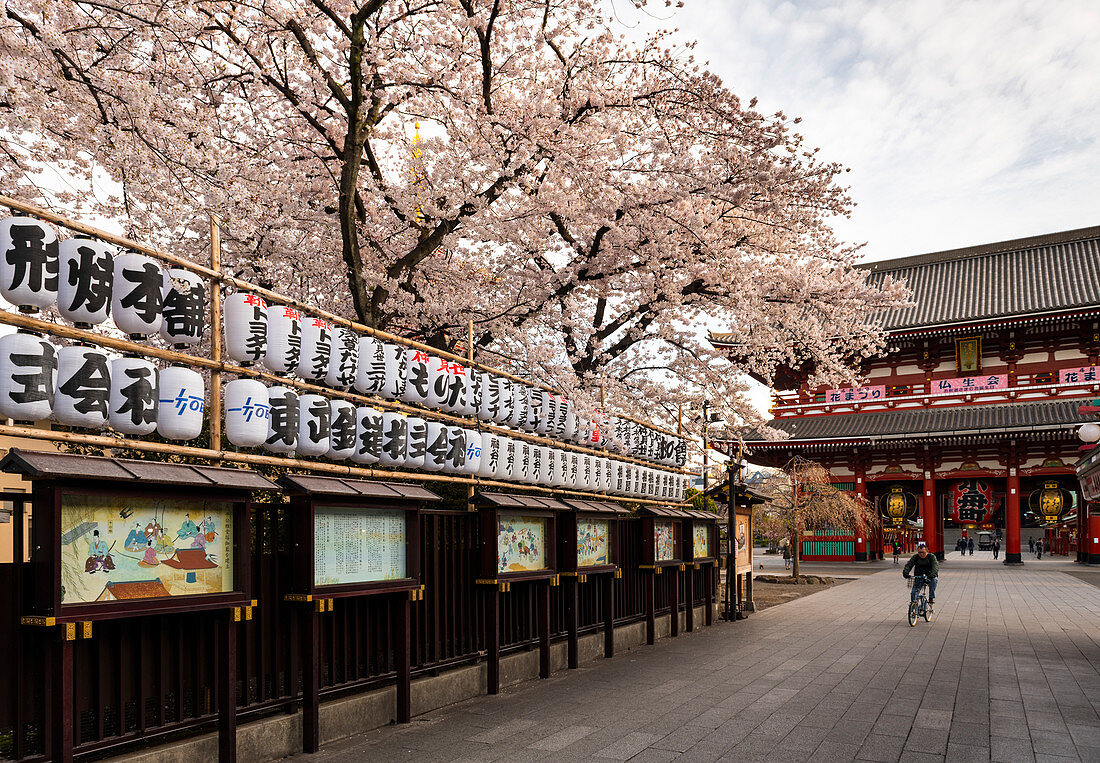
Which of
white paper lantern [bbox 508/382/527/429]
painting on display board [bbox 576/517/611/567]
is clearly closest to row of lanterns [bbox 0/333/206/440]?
white paper lantern [bbox 508/382/527/429]

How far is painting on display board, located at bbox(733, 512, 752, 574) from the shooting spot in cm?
1871

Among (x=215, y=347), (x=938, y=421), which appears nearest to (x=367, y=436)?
(x=215, y=347)

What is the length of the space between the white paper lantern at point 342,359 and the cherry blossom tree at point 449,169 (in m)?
2.54

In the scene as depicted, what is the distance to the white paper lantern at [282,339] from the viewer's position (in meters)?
7.59

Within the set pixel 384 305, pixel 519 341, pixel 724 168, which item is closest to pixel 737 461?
pixel 519 341

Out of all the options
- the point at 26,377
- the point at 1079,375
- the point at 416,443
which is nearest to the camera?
the point at 26,377

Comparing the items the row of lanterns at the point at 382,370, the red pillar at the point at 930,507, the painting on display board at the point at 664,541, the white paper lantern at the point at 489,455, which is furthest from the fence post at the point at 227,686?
the red pillar at the point at 930,507

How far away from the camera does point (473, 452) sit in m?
10.5

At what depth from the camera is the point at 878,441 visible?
→ 34594 millimetres

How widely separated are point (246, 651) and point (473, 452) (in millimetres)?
4253

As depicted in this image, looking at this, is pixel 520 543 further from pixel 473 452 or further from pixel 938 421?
pixel 938 421

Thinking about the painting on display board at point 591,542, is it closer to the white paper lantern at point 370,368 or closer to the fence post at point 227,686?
the white paper lantern at point 370,368

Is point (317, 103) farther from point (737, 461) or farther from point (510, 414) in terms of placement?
point (737, 461)

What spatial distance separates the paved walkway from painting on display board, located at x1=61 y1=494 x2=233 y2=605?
6.99 ft
